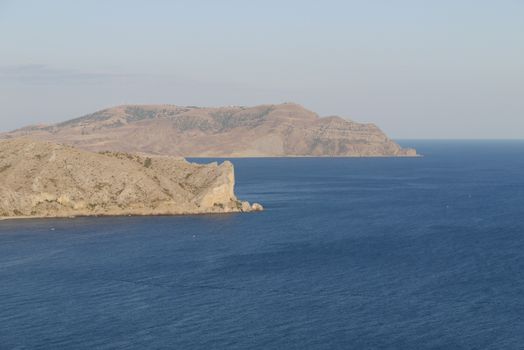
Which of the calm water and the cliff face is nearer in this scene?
the calm water

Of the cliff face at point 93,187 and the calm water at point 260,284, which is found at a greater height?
the cliff face at point 93,187

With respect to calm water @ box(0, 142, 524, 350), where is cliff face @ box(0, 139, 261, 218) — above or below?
above

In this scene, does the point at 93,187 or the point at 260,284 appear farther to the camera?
the point at 93,187

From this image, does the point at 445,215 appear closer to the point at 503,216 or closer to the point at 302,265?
the point at 503,216

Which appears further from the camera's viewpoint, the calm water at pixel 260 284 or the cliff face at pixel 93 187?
the cliff face at pixel 93 187

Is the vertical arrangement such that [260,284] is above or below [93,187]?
below
